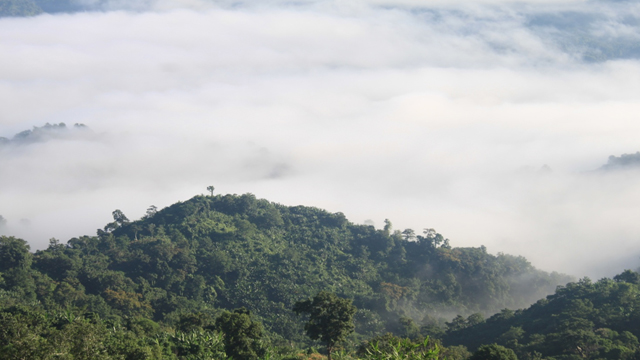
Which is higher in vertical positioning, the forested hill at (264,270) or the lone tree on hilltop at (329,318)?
the forested hill at (264,270)

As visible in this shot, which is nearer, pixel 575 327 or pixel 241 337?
pixel 241 337

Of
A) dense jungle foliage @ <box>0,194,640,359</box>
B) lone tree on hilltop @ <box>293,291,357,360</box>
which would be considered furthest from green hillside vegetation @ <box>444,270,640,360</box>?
lone tree on hilltop @ <box>293,291,357,360</box>

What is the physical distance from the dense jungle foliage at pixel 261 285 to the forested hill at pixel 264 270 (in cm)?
32

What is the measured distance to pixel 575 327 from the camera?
7531cm

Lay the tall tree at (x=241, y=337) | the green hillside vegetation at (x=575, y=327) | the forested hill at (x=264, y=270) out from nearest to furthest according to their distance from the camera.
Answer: the tall tree at (x=241, y=337), the green hillside vegetation at (x=575, y=327), the forested hill at (x=264, y=270)

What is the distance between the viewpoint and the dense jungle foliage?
6469cm

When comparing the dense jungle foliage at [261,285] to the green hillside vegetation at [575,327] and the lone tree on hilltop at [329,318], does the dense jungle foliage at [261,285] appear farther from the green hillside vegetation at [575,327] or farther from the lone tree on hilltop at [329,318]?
the lone tree on hilltop at [329,318]

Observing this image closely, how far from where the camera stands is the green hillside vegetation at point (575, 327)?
6988cm

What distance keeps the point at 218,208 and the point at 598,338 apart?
314 ft

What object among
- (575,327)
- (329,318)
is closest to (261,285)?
(575,327)

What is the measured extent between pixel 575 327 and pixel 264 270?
6147 centimetres

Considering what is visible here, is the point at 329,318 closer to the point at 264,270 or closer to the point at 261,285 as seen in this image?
the point at 261,285

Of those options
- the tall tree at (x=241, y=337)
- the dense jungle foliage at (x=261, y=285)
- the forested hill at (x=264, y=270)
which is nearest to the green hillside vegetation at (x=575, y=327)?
the dense jungle foliage at (x=261, y=285)

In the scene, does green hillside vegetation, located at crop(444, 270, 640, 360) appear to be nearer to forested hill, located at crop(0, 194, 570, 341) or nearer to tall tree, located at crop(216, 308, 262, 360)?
forested hill, located at crop(0, 194, 570, 341)
